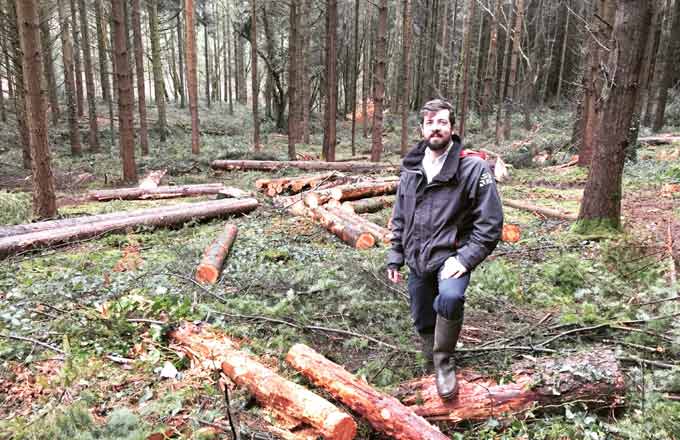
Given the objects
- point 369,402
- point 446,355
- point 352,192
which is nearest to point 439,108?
point 446,355

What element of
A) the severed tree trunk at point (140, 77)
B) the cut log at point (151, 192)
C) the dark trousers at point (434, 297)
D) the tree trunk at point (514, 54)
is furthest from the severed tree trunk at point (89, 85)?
the dark trousers at point (434, 297)

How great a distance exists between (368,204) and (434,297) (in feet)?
22.5

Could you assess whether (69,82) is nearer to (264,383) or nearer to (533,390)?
(264,383)

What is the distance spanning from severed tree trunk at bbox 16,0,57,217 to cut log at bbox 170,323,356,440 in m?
5.99

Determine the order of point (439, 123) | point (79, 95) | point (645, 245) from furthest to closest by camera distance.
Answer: point (79, 95) < point (645, 245) < point (439, 123)

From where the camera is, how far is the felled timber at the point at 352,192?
10242mm

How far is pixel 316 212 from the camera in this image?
9523mm

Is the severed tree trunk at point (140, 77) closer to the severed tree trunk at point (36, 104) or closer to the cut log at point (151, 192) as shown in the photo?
the cut log at point (151, 192)

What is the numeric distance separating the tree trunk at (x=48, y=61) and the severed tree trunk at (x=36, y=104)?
17.8 feet

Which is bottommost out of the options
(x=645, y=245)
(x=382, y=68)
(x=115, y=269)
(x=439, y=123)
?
(x=115, y=269)

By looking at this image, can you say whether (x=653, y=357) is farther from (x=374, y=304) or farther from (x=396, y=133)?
(x=396, y=133)

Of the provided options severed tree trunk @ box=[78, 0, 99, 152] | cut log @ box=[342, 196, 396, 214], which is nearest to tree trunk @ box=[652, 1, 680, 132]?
cut log @ box=[342, 196, 396, 214]

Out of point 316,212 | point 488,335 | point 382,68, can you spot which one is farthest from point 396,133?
point 488,335

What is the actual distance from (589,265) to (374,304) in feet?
10.2
